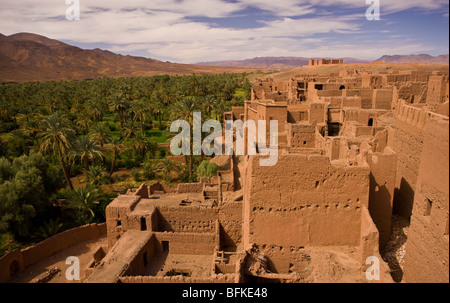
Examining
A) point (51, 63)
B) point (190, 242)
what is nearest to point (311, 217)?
point (190, 242)

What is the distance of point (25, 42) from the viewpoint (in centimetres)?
14000

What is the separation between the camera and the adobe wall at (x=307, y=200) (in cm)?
1042

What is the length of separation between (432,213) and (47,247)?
17177 millimetres

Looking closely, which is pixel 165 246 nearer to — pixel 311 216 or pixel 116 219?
pixel 116 219

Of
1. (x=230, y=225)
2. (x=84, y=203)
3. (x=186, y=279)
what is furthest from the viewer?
(x=84, y=203)

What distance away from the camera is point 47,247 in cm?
1705

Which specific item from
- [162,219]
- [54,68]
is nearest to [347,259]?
[162,219]

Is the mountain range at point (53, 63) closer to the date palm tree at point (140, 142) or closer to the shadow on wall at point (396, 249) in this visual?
the date palm tree at point (140, 142)

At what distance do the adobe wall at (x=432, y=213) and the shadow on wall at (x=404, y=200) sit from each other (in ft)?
11.7

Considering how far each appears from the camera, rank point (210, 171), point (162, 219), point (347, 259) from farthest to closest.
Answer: point (210, 171) < point (162, 219) < point (347, 259)
